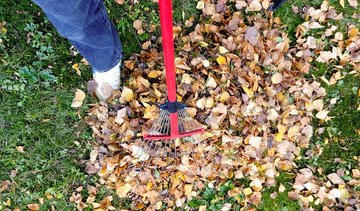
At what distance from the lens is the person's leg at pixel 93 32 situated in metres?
1.59

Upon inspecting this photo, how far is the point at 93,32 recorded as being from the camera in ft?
6.04

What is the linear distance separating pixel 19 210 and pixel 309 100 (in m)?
1.59

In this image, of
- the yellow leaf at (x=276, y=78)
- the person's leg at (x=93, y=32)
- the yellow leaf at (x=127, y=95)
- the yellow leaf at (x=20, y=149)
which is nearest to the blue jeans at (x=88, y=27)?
the person's leg at (x=93, y=32)

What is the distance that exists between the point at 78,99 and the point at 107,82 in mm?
233

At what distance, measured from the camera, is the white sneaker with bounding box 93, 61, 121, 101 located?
7.21 ft

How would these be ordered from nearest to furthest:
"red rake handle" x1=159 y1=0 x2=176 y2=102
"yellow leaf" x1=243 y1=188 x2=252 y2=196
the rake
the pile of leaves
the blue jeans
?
"red rake handle" x1=159 y1=0 x2=176 y2=102
the blue jeans
the rake
the pile of leaves
"yellow leaf" x1=243 y1=188 x2=252 y2=196

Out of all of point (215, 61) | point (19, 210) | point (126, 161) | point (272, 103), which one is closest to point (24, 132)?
point (19, 210)

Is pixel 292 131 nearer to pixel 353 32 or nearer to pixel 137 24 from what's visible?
pixel 353 32

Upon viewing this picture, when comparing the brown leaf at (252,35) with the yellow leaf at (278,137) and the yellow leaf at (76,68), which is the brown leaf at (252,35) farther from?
the yellow leaf at (76,68)

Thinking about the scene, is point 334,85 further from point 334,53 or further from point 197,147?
point 197,147

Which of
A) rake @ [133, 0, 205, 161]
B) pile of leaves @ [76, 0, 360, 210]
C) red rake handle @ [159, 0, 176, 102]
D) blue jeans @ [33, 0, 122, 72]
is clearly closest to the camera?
red rake handle @ [159, 0, 176, 102]

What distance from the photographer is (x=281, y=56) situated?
2344mm

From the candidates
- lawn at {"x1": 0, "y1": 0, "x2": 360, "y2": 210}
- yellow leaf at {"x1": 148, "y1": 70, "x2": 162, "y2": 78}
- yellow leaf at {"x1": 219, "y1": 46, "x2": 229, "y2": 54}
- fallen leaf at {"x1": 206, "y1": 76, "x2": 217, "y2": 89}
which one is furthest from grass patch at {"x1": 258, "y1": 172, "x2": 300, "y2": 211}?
yellow leaf at {"x1": 148, "y1": 70, "x2": 162, "y2": 78}

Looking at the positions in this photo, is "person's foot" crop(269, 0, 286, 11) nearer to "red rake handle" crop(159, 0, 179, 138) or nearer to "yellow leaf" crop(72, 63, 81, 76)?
"red rake handle" crop(159, 0, 179, 138)
